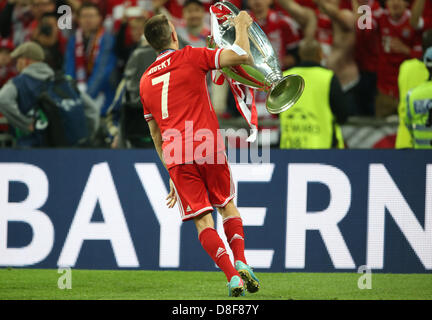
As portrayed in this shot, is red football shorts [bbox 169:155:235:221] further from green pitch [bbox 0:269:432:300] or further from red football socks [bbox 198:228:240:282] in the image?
green pitch [bbox 0:269:432:300]

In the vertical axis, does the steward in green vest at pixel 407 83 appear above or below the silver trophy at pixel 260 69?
above

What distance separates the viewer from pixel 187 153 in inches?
242

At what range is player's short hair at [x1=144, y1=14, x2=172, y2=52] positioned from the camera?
20.2ft

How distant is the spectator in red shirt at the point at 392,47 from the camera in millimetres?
9945

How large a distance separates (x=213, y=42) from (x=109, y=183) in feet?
6.99

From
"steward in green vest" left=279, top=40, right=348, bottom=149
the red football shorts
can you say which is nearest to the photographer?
"steward in green vest" left=279, top=40, right=348, bottom=149

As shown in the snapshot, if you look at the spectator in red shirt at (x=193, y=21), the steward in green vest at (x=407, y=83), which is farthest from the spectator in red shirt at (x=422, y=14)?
the spectator in red shirt at (x=193, y=21)

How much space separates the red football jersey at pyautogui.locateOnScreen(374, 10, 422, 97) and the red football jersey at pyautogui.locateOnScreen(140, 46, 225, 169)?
4.40 m

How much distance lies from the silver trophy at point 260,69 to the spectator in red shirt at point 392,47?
4023mm

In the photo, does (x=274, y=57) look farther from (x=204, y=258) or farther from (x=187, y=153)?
(x=204, y=258)

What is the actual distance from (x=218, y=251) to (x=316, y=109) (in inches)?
123

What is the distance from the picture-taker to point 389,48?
1005 cm

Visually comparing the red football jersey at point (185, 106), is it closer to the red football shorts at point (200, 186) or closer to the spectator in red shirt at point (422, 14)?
the red football shorts at point (200, 186)

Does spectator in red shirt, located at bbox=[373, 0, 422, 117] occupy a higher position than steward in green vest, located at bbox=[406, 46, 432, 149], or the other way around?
spectator in red shirt, located at bbox=[373, 0, 422, 117]
